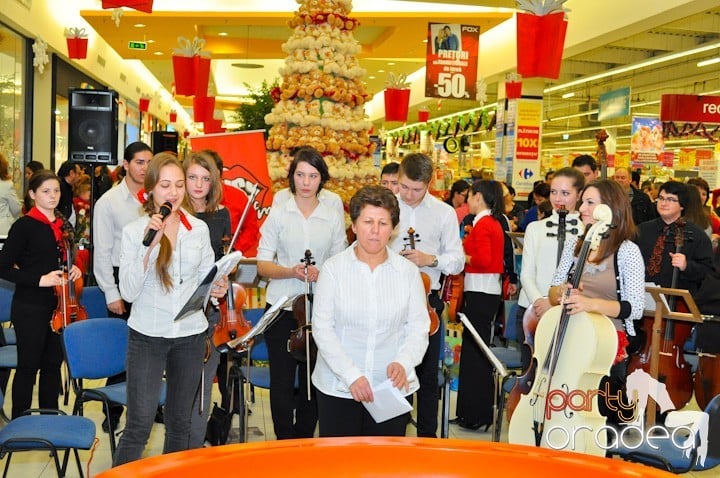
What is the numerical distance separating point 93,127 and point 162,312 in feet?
13.7

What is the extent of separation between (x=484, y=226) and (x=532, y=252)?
908 millimetres

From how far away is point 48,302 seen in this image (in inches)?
181

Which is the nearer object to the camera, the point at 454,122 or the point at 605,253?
the point at 605,253

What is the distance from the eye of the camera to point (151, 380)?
11.4 ft

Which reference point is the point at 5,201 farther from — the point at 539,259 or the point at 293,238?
the point at 539,259

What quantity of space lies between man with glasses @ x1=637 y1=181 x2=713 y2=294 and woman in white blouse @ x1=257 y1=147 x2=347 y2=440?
7.35ft

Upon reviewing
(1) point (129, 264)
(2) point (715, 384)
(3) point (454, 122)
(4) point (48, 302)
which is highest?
(3) point (454, 122)

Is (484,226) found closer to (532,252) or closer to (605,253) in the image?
(532,252)

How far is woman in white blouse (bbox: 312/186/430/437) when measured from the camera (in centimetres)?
310

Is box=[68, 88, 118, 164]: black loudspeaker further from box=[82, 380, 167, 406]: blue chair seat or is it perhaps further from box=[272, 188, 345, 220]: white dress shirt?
box=[82, 380, 167, 406]: blue chair seat

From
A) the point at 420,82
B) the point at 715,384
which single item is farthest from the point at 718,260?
the point at 420,82

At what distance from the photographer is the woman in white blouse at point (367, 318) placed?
10.2 feet

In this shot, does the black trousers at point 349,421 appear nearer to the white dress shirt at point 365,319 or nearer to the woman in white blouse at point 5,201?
Result: the white dress shirt at point 365,319

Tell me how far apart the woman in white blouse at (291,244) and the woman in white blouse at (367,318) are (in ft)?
3.80
